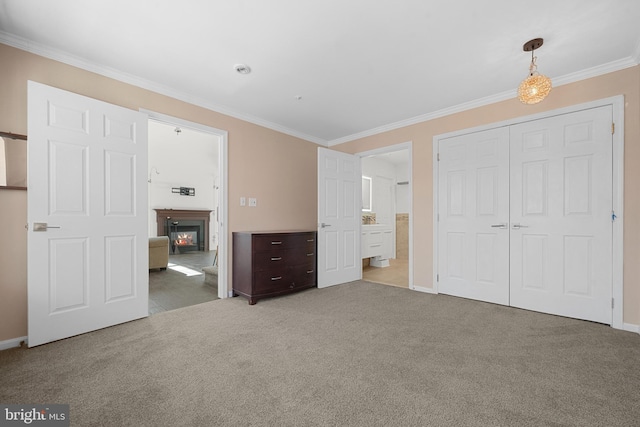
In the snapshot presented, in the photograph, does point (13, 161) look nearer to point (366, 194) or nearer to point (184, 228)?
point (366, 194)

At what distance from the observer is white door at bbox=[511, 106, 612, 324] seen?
8.58ft

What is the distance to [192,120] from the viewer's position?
3.28 meters

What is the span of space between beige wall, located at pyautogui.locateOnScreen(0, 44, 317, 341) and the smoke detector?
0.95 meters

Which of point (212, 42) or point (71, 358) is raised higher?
point (212, 42)

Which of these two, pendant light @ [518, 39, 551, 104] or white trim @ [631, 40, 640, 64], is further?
white trim @ [631, 40, 640, 64]

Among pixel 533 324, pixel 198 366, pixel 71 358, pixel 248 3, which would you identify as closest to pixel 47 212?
pixel 71 358

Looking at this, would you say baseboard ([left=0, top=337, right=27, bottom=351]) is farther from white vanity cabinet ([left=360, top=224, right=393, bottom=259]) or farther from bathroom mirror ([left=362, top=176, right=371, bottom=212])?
bathroom mirror ([left=362, top=176, right=371, bottom=212])

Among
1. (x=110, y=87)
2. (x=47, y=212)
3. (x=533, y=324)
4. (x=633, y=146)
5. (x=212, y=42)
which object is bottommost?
(x=533, y=324)

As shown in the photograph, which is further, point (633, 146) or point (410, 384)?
point (633, 146)

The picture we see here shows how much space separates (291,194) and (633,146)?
3916 mm

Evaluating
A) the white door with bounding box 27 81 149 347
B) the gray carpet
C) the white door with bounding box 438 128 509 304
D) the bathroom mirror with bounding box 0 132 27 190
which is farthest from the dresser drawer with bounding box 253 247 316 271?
the bathroom mirror with bounding box 0 132 27 190

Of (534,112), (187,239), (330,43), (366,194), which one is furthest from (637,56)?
(187,239)

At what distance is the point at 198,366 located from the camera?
1.86 m

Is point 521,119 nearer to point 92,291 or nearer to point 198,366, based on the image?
point 198,366
